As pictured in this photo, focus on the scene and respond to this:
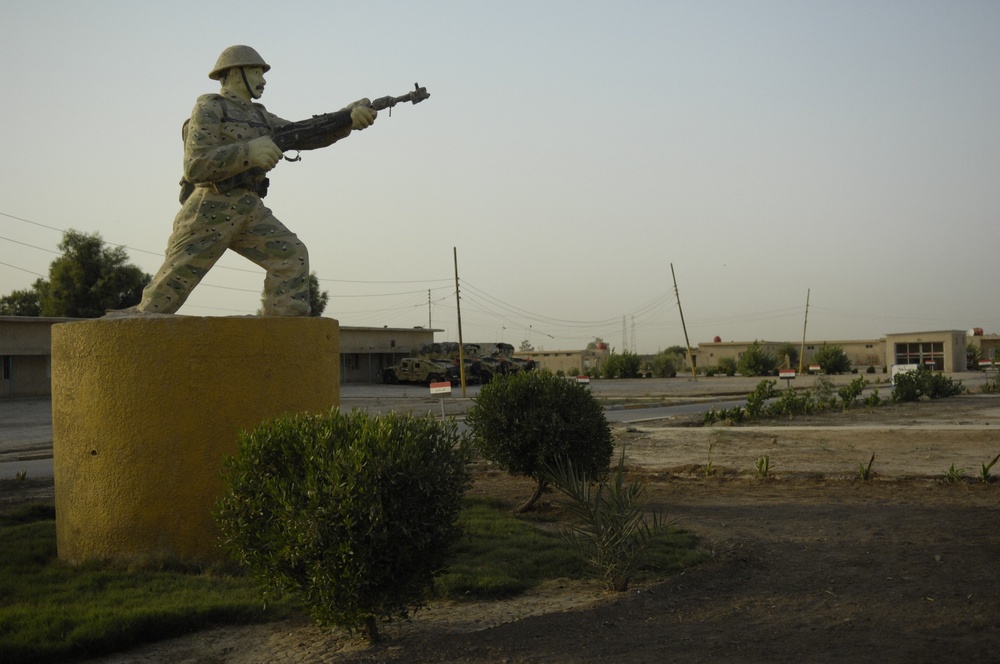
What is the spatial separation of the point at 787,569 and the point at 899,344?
4786 cm

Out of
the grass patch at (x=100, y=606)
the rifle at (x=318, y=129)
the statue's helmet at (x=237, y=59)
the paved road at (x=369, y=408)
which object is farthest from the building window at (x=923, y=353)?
the grass patch at (x=100, y=606)

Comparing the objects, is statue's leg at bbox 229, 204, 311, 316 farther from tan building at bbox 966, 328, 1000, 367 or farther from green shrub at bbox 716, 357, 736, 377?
tan building at bbox 966, 328, 1000, 367

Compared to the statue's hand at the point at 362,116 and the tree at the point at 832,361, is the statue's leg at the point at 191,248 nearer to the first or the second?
the statue's hand at the point at 362,116

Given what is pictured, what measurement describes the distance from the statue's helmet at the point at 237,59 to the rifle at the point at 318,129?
0.56m

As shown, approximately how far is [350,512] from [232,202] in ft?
10.9

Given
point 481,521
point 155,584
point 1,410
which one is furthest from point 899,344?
point 155,584

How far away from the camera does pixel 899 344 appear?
49.7 metres

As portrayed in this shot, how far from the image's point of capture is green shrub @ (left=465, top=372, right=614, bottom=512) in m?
8.88

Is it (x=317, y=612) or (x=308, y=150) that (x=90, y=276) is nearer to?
(x=308, y=150)

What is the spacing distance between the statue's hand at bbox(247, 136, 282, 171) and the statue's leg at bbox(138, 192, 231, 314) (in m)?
0.43

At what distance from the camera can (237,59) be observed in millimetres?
7047

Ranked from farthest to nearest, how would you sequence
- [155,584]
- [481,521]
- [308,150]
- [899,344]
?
1. [899,344]
2. [481,521]
3. [308,150]
4. [155,584]

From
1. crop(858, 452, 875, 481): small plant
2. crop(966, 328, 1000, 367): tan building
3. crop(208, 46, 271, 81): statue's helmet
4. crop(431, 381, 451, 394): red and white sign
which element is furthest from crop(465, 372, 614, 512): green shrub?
crop(966, 328, 1000, 367): tan building

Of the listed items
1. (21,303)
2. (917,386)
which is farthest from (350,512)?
(21,303)
